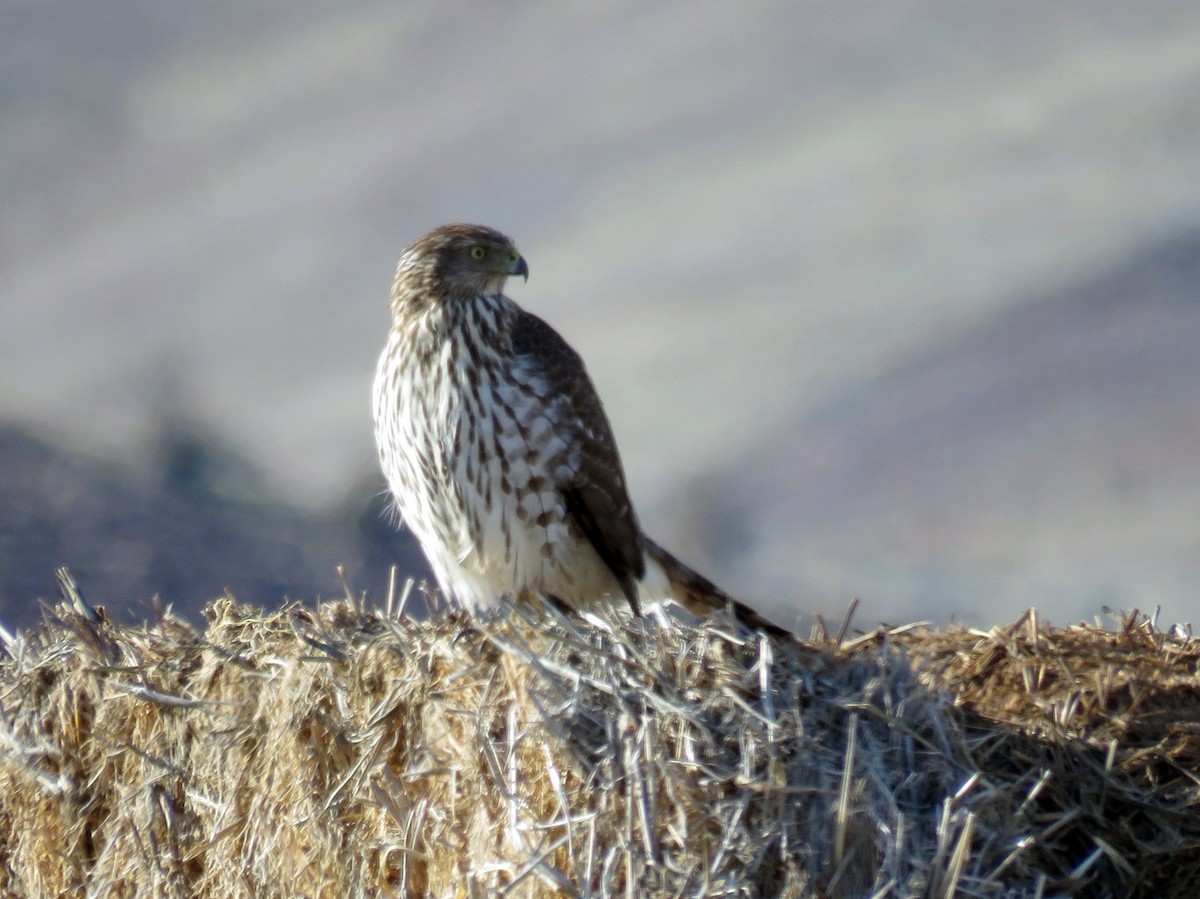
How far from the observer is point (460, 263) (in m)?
5.66

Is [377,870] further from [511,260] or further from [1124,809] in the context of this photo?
[511,260]

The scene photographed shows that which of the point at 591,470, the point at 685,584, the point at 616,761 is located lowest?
the point at 616,761

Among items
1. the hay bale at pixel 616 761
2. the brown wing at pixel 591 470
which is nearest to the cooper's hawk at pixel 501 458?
the brown wing at pixel 591 470

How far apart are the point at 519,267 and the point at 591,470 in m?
1.02

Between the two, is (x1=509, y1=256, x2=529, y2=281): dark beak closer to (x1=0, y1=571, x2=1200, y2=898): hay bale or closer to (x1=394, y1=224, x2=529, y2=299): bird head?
(x1=394, y1=224, x2=529, y2=299): bird head

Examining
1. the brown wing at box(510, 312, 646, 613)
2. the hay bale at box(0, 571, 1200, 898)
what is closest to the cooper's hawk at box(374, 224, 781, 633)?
the brown wing at box(510, 312, 646, 613)

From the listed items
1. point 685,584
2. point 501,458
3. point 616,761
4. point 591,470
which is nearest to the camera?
point 616,761

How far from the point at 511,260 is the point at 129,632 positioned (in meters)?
2.13

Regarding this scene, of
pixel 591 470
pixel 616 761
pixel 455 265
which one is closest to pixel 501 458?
pixel 591 470

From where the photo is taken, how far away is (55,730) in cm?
467

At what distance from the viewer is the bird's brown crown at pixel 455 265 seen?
5.58 metres

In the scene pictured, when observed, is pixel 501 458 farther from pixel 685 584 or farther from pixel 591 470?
pixel 685 584

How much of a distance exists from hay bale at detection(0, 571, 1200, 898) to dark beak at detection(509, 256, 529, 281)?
190cm

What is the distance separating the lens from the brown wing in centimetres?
522
